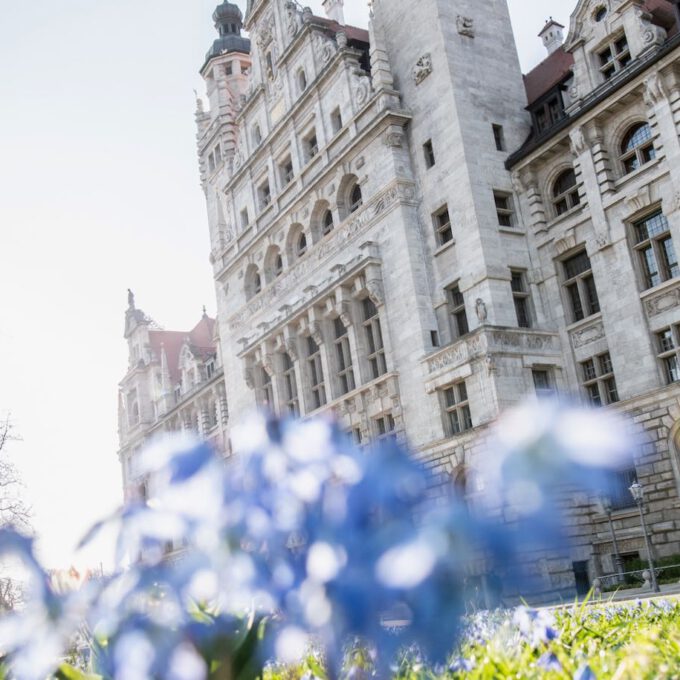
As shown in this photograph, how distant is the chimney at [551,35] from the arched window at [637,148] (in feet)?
46.6

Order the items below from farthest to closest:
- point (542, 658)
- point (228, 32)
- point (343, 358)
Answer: point (228, 32)
point (343, 358)
point (542, 658)

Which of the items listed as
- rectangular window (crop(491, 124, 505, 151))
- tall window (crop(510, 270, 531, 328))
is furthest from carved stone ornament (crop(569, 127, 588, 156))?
tall window (crop(510, 270, 531, 328))

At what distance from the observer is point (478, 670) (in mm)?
4582

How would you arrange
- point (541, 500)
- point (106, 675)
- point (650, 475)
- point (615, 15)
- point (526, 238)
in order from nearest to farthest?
point (541, 500), point (106, 675), point (650, 475), point (615, 15), point (526, 238)

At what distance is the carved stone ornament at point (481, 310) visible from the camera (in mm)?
28094

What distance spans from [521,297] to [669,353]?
6051 mm

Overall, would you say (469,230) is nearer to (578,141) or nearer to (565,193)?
(565,193)

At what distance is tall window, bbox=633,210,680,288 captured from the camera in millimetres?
25656

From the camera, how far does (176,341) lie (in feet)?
221

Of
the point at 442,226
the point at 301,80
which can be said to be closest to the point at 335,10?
the point at 301,80

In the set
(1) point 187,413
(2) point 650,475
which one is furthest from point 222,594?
(1) point 187,413

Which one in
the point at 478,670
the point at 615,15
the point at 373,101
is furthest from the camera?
the point at 373,101

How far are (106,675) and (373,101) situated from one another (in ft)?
102

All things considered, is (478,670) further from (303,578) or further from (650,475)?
(650,475)
